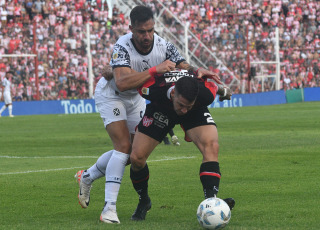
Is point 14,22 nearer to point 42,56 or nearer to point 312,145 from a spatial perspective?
point 42,56

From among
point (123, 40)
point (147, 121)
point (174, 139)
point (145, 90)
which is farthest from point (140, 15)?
point (174, 139)

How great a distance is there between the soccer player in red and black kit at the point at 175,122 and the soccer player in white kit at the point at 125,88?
0.14 meters

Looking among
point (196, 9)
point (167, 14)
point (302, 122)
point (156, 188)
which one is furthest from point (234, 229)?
point (196, 9)

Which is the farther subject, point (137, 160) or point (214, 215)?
point (137, 160)

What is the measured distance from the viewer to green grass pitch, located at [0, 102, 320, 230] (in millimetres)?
7289

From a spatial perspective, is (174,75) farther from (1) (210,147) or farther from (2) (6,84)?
(2) (6,84)

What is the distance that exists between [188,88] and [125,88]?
3.09ft

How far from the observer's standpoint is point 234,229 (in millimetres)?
6617

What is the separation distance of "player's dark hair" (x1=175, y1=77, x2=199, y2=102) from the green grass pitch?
1.27 meters

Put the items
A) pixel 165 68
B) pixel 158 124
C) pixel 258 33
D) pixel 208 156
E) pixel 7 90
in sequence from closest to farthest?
pixel 208 156 → pixel 165 68 → pixel 158 124 → pixel 7 90 → pixel 258 33

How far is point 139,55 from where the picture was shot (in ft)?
26.2

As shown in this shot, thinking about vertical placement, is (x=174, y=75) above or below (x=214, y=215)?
above

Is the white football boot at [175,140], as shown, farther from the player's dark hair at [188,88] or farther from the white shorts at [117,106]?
the player's dark hair at [188,88]

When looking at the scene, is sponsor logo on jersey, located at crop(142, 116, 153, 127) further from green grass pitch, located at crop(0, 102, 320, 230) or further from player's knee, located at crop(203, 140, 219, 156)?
green grass pitch, located at crop(0, 102, 320, 230)
